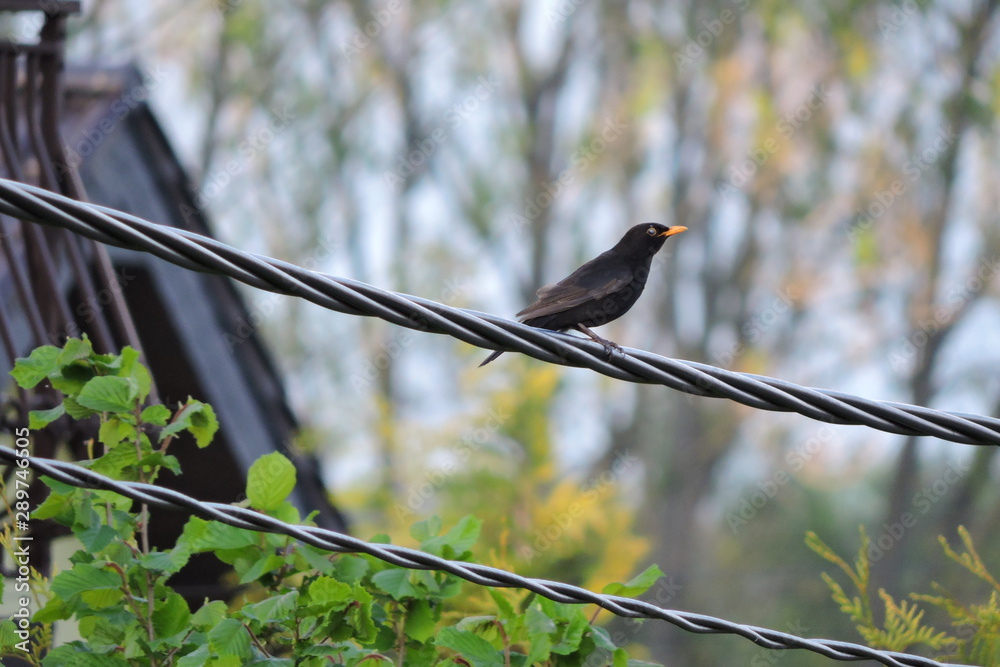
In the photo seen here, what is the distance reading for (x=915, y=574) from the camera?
17719mm

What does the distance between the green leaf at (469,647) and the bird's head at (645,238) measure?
5.79 ft

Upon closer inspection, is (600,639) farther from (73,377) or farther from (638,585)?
(73,377)

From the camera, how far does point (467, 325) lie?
2105 millimetres

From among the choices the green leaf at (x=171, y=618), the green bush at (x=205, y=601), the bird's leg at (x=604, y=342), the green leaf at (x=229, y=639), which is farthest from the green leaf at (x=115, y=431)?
the bird's leg at (x=604, y=342)

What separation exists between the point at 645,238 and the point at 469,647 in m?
1.92

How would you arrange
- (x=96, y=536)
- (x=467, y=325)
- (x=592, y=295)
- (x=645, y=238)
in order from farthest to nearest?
(x=645, y=238) → (x=592, y=295) → (x=96, y=536) → (x=467, y=325)

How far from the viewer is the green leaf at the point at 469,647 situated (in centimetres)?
222

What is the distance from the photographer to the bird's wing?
10.7 ft

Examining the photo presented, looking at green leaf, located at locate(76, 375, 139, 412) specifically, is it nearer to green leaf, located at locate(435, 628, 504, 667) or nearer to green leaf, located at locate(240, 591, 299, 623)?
green leaf, located at locate(240, 591, 299, 623)

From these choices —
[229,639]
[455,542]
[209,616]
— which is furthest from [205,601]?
[455,542]

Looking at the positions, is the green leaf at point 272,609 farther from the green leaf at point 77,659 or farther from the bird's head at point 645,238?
the bird's head at point 645,238

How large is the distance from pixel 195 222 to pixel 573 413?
13.3 meters

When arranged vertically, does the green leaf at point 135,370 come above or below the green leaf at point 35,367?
below

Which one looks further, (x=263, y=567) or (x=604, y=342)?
(x=604, y=342)
